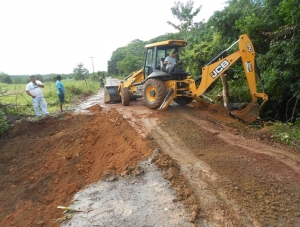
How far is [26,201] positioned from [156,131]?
307 centimetres

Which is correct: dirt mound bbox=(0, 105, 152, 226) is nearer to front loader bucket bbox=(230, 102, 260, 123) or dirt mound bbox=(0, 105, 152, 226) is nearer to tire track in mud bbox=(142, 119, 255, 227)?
tire track in mud bbox=(142, 119, 255, 227)

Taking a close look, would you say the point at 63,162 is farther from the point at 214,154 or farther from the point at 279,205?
the point at 279,205

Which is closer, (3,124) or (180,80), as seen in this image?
(3,124)

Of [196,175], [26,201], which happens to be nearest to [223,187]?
[196,175]

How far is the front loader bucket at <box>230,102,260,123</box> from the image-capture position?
255 inches

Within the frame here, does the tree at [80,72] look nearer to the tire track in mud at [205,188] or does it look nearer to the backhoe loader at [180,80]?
the backhoe loader at [180,80]

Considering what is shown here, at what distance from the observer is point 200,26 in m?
26.2

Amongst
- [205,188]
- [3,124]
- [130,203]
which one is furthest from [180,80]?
[3,124]

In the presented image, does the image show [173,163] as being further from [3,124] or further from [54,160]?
[3,124]

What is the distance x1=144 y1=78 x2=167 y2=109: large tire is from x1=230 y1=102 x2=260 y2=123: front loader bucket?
2428 millimetres

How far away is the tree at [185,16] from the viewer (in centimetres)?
2565

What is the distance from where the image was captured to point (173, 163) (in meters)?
4.09

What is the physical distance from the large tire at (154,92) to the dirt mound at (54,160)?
1250 millimetres

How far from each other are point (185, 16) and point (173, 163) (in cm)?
2467
